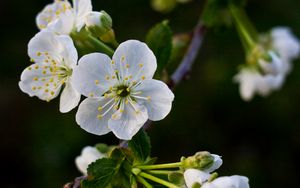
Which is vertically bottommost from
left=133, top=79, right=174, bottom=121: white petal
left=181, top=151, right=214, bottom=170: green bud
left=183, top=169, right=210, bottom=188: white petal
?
left=183, top=169, right=210, bottom=188: white petal

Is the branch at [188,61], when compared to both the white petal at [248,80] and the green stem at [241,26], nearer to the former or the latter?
the green stem at [241,26]

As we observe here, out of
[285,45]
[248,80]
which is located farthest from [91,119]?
[285,45]

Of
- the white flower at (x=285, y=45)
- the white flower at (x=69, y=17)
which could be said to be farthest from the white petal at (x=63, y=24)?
the white flower at (x=285, y=45)

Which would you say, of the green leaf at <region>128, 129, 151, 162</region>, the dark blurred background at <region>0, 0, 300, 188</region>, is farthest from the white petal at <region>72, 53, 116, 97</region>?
the dark blurred background at <region>0, 0, 300, 188</region>

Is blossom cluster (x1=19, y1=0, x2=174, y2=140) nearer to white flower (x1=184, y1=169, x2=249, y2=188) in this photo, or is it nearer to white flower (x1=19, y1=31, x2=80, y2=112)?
white flower (x1=19, y1=31, x2=80, y2=112)

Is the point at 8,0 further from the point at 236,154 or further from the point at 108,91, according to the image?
the point at 108,91

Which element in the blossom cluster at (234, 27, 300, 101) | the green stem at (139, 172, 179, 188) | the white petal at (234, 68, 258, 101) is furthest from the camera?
the white petal at (234, 68, 258, 101)

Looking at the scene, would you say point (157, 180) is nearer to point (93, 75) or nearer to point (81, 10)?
point (93, 75)
